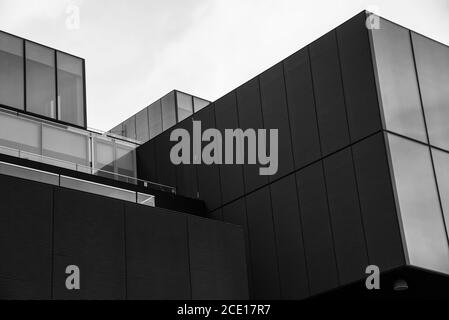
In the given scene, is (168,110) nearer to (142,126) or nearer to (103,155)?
(142,126)

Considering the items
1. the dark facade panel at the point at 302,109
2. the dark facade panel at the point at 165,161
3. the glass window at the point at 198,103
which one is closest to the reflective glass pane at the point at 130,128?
the glass window at the point at 198,103

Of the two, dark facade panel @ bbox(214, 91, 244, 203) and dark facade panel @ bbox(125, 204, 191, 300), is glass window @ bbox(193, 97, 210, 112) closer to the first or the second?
dark facade panel @ bbox(214, 91, 244, 203)

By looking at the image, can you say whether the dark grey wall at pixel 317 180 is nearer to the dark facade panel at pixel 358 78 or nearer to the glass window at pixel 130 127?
the dark facade panel at pixel 358 78

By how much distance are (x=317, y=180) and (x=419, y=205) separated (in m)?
4.27

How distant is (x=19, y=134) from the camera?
114ft

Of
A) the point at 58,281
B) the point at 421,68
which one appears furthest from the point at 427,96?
the point at 58,281

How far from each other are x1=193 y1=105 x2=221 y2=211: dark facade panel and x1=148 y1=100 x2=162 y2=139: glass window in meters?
9.50

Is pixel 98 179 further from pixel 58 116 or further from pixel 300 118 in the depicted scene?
pixel 300 118

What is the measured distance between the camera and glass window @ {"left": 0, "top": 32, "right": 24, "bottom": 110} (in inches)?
1436

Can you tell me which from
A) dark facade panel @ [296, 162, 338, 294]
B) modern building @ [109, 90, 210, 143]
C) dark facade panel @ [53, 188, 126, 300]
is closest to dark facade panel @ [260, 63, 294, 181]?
dark facade panel @ [296, 162, 338, 294]

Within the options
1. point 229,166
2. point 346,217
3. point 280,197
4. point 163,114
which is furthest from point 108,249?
point 163,114

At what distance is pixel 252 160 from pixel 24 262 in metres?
12.6

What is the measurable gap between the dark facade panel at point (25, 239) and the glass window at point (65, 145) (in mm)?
10051

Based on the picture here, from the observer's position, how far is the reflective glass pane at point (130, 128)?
49062mm
